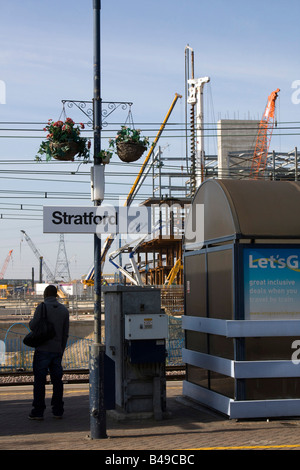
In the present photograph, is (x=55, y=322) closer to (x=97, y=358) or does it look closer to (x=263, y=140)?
(x=97, y=358)

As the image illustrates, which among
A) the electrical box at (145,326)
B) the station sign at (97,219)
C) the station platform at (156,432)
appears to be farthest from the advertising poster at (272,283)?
the station sign at (97,219)

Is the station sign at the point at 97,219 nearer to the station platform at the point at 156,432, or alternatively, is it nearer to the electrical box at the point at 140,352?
the electrical box at the point at 140,352

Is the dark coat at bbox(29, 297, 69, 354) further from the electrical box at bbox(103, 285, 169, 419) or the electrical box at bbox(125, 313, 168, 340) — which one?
the electrical box at bbox(125, 313, 168, 340)

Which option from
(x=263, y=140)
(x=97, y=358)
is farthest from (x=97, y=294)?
(x=263, y=140)

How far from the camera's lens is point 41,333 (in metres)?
A: 9.51

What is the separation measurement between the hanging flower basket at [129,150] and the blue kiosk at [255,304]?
1.49 m

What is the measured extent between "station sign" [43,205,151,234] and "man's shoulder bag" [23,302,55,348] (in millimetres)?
1819

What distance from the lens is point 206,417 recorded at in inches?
377

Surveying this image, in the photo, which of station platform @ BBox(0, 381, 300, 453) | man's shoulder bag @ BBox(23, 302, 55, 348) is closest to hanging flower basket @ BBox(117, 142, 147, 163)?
man's shoulder bag @ BBox(23, 302, 55, 348)

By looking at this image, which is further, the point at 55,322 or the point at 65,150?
the point at 55,322

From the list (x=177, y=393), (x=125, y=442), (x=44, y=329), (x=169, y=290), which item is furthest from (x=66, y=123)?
(x=169, y=290)

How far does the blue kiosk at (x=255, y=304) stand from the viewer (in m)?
9.14

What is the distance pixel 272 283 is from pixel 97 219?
275cm
